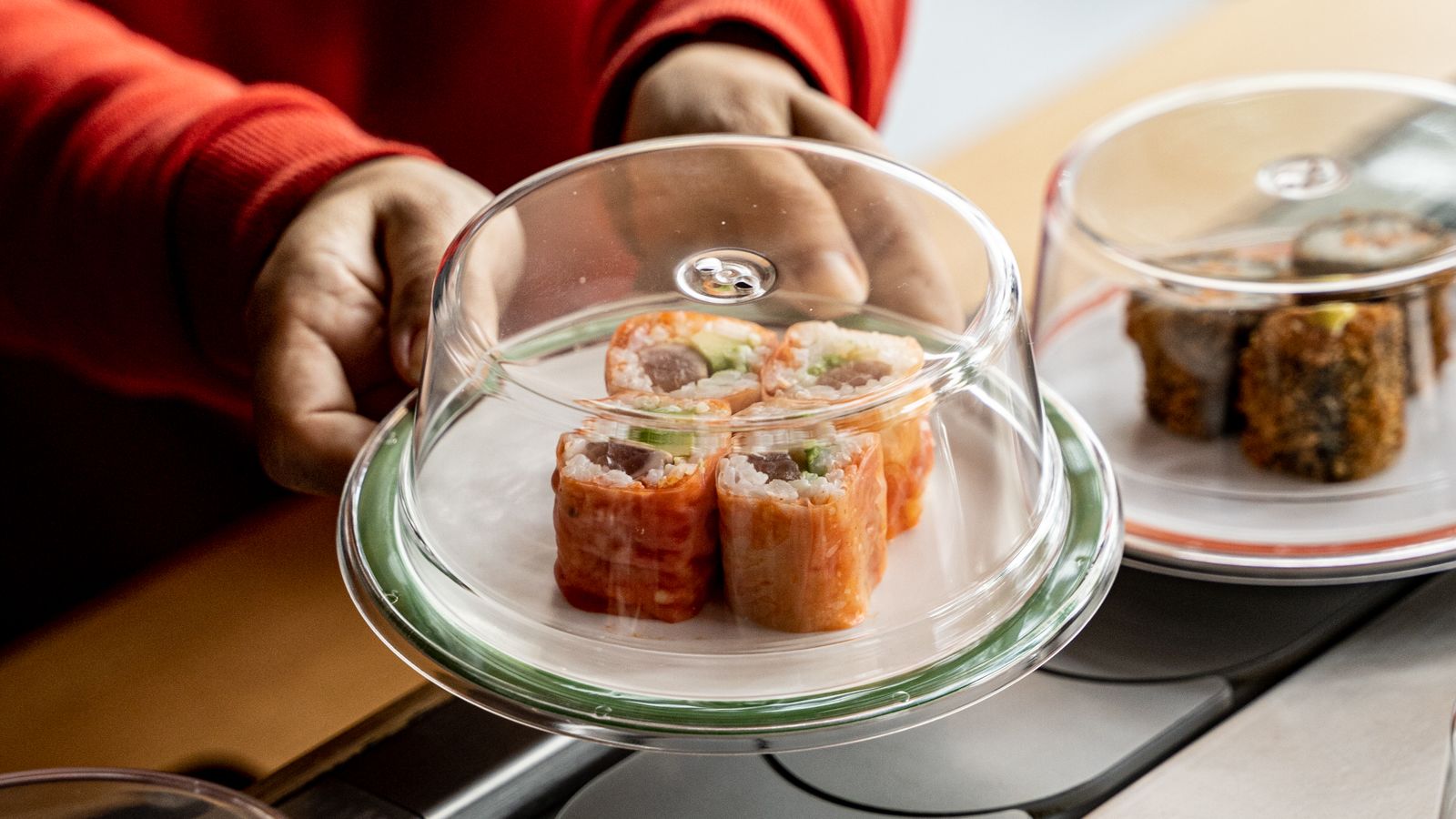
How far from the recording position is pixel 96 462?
1327 mm

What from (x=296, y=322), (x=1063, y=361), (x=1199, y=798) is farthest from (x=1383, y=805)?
(x=296, y=322)

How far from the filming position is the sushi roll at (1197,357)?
2.62ft

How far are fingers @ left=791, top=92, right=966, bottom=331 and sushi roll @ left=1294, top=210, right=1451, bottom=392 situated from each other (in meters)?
0.29

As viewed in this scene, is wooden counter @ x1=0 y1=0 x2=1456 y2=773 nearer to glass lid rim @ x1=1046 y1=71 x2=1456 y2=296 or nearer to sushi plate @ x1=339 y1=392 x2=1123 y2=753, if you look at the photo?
sushi plate @ x1=339 y1=392 x2=1123 y2=753

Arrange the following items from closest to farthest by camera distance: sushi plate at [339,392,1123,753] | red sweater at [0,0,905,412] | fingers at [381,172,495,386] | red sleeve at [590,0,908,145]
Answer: sushi plate at [339,392,1123,753]
fingers at [381,172,495,386]
red sweater at [0,0,905,412]
red sleeve at [590,0,908,145]

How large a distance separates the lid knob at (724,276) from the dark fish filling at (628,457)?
0.08m

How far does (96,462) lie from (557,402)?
0.93m

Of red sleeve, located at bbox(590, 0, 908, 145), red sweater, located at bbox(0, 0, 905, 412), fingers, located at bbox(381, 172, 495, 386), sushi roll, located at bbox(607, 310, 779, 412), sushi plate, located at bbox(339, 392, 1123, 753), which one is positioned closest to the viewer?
sushi plate, located at bbox(339, 392, 1123, 753)

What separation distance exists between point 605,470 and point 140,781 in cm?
21

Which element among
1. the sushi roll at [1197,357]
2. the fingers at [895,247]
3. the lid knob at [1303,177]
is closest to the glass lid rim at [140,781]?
the fingers at [895,247]

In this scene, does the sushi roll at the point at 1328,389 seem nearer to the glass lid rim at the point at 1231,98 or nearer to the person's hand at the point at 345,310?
the glass lid rim at the point at 1231,98

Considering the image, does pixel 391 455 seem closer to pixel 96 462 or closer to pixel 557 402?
pixel 557 402

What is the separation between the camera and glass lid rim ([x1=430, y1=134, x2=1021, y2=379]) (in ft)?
2.01

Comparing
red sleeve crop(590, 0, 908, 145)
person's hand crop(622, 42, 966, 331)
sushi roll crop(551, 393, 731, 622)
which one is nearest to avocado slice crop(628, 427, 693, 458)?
sushi roll crop(551, 393, 731, 622)
